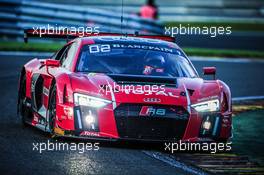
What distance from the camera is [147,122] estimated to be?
9133 millimetres

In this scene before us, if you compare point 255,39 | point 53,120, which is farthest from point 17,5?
point 53,120

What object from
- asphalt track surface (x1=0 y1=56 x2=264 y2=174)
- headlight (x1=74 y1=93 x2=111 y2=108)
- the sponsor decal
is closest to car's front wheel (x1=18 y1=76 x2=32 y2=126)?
asphalt track surface (x1=0 y1=56 x2=264 y2=174)

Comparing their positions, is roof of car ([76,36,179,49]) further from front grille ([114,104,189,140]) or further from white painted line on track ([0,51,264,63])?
white painted line on track ([0,51,264,63])

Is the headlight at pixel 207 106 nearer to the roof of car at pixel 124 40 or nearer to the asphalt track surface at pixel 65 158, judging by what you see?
the asphalt track surface at pixel 65 158

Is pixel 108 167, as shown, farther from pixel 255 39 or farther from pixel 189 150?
pixel 255 39

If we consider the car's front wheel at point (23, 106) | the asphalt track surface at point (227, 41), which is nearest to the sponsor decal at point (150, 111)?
the car's front wheel at point (23, 106)

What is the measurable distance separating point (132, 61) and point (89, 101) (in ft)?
4.77

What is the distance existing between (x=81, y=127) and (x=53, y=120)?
2.04 feet

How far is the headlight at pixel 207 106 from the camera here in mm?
9391

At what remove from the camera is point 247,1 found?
39.6 m

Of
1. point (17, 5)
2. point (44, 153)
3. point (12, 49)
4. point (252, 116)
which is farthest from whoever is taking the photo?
point (17, 5)

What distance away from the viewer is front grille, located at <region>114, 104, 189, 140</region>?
29.9 feet

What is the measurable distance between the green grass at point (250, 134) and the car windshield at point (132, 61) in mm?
1033

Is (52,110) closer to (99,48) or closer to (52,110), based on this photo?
(52,110)
